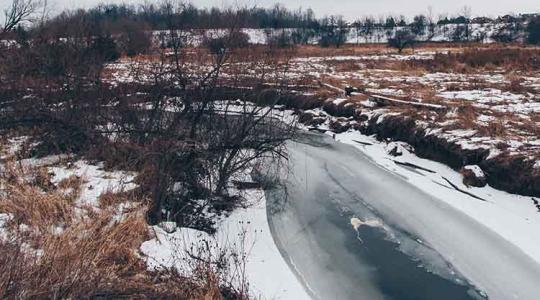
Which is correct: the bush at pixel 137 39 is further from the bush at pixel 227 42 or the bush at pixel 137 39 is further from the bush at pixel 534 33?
the bush at pixel 534 33

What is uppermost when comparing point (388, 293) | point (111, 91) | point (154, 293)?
point (111, 91)

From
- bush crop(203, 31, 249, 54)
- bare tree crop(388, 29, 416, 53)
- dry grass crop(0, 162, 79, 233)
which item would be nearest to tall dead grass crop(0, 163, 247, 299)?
dry grass crop(0, 162, 79, 233)

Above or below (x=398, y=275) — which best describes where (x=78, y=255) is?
above

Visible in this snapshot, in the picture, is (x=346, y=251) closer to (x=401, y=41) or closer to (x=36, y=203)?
(x=36, y=203)

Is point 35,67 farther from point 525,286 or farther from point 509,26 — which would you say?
point 509,26

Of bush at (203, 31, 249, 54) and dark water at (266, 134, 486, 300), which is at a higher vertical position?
bush at (203, 31, 249, 54)

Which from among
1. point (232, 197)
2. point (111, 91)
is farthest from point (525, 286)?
point (111, 91)

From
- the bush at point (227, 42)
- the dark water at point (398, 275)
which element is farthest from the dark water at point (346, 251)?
the bush at point (227, 42)

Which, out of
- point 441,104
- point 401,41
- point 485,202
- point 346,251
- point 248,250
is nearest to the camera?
point 248,250

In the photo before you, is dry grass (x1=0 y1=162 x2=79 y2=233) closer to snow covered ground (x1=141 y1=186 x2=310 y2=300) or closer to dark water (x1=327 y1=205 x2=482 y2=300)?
snow covered ground (x1=141 y1=186 x2=310 y2=300)

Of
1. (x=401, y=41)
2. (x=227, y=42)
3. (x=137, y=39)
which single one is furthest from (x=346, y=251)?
(x=401, y=41)

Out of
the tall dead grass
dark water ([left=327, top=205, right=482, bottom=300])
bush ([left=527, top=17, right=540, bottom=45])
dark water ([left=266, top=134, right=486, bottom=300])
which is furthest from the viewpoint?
bush ([left=527, top=17, right=540, bottom=45])
